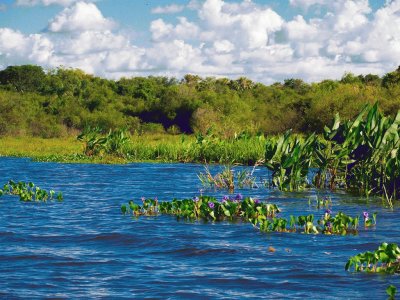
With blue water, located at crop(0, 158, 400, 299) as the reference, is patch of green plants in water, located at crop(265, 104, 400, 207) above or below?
above

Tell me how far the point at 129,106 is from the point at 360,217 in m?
46.8

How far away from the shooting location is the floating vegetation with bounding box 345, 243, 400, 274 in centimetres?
948

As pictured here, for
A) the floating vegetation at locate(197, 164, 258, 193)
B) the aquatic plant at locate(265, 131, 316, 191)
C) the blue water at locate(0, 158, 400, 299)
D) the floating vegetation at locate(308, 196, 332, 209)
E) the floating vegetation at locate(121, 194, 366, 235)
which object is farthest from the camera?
the floating vegetation at locate(197, 164, 258, 193)

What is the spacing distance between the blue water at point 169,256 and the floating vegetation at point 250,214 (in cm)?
27

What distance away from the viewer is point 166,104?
5816 cm

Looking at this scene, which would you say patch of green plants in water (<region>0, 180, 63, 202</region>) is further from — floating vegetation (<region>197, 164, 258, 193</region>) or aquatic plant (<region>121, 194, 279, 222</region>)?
floating vegetation (<region>197, 164, 258, 193</region>)

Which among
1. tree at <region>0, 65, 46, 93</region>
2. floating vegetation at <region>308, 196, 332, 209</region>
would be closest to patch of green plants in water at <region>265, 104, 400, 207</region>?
floating vegetation at <region>308, 196, 332, 209</region>

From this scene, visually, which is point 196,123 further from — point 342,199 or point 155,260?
point 155,260

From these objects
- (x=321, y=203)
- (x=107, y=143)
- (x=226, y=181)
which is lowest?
(x=321, y=203)

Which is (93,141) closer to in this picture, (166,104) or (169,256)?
(169,256)

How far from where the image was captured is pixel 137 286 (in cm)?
941

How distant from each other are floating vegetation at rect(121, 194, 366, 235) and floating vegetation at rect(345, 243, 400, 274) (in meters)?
2.79

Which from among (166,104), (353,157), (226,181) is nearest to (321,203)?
(353,157)

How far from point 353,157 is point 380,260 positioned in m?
8.52
